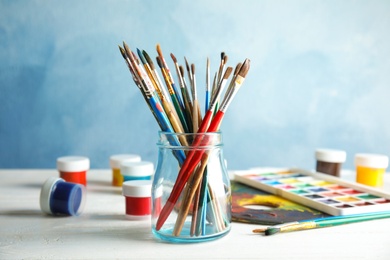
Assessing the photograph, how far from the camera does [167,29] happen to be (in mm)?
1565

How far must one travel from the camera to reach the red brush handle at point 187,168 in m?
0.70

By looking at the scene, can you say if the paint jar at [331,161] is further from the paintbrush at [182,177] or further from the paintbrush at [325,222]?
the paintbrush at [182,177]

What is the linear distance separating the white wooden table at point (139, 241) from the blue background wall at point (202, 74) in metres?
0.73

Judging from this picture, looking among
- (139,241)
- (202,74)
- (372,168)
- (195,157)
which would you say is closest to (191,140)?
(195,157)

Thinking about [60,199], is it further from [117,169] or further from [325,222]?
[325,222]

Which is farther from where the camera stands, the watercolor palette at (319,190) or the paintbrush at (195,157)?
the watercolor palette at (319,190)

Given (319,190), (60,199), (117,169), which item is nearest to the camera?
(60,199)

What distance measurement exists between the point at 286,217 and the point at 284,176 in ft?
0.90

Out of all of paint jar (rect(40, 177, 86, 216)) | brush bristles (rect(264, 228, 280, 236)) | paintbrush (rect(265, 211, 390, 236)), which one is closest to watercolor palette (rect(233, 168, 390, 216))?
paintbrush (rect(265, 211, 390, 236))

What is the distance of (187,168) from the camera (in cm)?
70

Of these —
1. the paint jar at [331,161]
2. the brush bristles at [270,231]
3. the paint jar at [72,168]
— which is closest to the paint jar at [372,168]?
the paint jar at [331,161]

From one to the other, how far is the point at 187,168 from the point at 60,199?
9.5 inches

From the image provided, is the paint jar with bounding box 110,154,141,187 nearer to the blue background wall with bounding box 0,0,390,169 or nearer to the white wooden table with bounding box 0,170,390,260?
the white wooden table with bounding box 0,170,390,260

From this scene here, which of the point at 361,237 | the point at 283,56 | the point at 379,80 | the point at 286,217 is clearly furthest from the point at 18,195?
the point at 379,80
